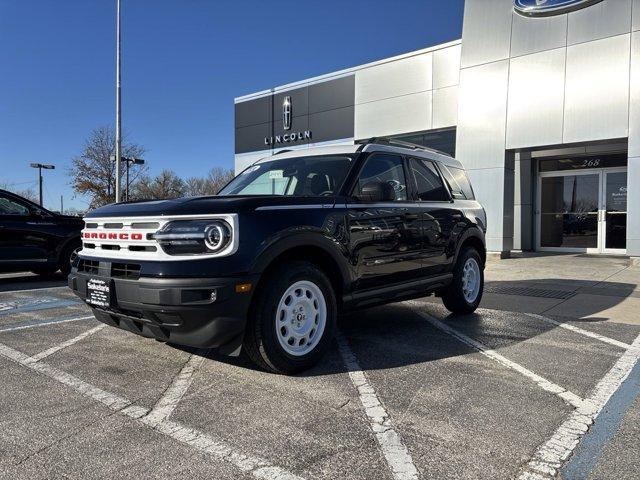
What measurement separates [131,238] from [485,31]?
12956mm

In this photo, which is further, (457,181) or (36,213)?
(36,213)

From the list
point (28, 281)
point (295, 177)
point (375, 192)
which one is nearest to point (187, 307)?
point (375, 192)

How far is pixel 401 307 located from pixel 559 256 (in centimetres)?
917

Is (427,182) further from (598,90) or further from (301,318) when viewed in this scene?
(598,90)

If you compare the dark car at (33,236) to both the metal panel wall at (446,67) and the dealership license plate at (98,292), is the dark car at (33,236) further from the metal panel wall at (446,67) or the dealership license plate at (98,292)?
the metal panel wall at (446,67)

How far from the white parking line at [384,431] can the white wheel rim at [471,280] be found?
248 centimetres

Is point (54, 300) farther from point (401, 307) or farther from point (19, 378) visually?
point (401, 307)

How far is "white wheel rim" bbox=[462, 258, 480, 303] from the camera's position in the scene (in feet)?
20.1

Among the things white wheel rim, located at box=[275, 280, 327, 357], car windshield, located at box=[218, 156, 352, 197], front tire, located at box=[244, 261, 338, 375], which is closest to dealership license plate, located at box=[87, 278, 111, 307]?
front tire, located at box=[244, 261, 338, 375]

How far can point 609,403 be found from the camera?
336 cm

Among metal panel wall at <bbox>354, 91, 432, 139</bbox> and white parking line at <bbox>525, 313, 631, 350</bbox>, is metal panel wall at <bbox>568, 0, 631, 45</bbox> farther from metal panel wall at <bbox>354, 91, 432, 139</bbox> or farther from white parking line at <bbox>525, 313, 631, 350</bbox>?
white parking line at <bbox>525, 313, 631, 350</bbox>

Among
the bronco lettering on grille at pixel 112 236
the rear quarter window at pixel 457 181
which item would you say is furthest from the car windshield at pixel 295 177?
the rear quarter window at pixel 457 181

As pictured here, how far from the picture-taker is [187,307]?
10.9ft

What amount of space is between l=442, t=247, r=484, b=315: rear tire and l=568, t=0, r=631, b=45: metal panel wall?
874cm
